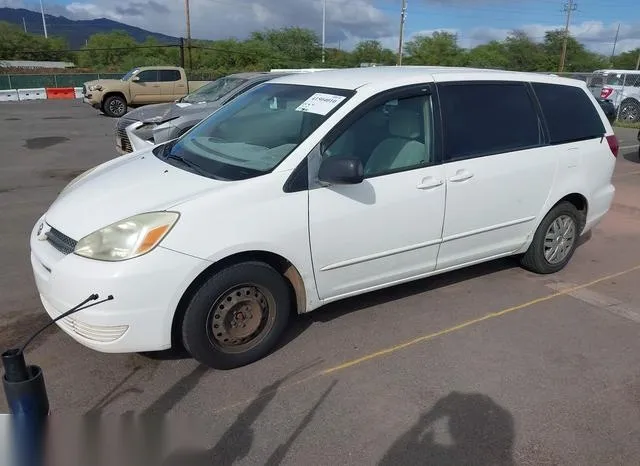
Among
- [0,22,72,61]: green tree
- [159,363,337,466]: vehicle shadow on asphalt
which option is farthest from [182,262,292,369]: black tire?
[0,22,72,61]: green tree

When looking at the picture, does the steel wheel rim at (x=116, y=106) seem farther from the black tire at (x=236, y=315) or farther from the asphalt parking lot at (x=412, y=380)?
the black tire at (x=236, y=315)

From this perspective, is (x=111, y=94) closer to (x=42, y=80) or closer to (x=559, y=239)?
(x=42, y=80)

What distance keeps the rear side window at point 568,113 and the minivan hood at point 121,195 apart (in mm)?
2922

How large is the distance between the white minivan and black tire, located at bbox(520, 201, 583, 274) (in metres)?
0.02

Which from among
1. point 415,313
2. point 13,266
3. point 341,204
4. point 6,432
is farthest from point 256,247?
point 13,266

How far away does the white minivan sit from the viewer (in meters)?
2.94

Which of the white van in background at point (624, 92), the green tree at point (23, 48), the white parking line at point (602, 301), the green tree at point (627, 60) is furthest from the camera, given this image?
the green tree at point (627, 60)

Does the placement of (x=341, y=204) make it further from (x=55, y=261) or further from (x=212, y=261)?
(x=55, y=261)

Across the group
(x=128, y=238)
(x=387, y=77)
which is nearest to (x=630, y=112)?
(x=387, y=77)

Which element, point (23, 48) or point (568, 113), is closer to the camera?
point (568, 113)

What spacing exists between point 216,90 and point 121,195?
26.2ft

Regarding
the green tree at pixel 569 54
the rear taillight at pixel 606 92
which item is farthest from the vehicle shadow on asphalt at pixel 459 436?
the green tree at pixel 569 54

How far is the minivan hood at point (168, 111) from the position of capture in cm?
936

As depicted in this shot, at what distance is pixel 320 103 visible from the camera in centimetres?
365
